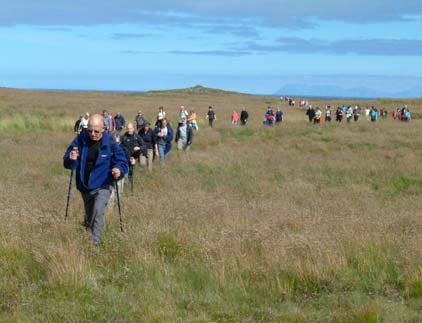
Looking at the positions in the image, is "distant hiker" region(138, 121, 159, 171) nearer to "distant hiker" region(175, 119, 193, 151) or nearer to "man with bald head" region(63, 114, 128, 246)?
"distant hiker" region(175, 119, 193, 151)

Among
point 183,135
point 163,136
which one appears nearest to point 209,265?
point 163,136

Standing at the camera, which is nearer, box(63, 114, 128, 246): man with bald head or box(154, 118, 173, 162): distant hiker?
box(63, 114, 128, 246): man with bald head

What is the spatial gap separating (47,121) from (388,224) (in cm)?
2942

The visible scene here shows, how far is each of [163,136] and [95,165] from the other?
1195 centimetres

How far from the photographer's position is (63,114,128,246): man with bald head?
6969 mm

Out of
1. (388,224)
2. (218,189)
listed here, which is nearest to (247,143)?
(218,189)

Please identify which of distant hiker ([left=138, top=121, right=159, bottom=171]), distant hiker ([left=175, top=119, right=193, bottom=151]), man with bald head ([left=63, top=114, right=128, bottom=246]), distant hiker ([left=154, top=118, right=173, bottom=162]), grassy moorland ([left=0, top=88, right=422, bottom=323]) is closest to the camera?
grassy moorland ([left=0, top=88, right=422, bottom=323])

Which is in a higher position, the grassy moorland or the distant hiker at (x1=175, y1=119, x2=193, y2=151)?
the distant hiker at (x1=175, y1=119, x2=193, y2=151)

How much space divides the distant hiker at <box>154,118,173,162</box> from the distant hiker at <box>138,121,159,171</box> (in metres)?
1.02

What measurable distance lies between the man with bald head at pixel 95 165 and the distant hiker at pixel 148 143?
9259mm

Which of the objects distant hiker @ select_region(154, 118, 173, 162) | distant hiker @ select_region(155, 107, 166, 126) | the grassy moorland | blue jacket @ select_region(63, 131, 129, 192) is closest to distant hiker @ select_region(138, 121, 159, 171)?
distant hiker @ select_region(154, 118, 173, 162)

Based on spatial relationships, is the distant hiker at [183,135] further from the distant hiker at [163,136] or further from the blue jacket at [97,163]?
the blue jacket at [97,163]

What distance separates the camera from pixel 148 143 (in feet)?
55.7

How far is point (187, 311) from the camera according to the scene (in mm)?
5180
